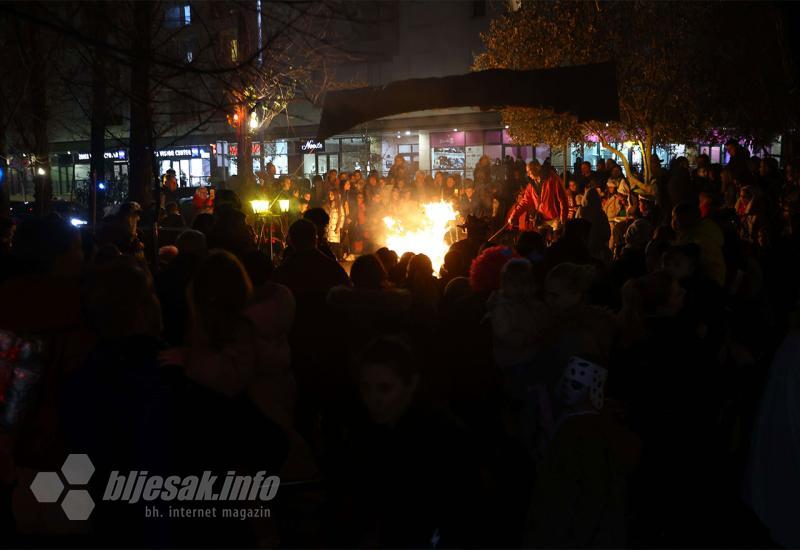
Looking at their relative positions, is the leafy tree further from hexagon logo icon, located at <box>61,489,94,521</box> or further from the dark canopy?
hexagon logo icon, located at <box>61,489,94,521</box>

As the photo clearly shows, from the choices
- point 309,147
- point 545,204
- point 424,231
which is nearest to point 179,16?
point 424,231

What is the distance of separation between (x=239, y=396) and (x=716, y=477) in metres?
4.00

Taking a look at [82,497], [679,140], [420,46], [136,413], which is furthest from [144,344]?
[420,46]

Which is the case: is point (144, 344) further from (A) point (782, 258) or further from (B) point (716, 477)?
(A) point (782, 258)

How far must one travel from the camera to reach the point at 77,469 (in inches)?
136

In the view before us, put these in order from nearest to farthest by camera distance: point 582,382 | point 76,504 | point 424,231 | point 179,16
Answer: point 76,504
point 582,382
point 424,231
point 179,16

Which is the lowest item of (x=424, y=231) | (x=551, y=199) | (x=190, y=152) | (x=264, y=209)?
(x=424, y=231)

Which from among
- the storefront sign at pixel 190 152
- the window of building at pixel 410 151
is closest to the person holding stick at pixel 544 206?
the window of building at pixel 410 151

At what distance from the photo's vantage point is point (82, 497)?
358 cm

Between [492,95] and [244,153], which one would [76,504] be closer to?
[492,95]

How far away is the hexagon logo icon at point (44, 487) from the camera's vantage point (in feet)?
11.5

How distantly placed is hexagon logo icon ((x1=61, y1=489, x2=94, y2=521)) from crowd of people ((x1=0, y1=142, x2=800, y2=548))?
0.06 m

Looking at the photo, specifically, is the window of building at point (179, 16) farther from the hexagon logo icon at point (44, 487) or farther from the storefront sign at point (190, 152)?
the storefront sign at point (190, 152)

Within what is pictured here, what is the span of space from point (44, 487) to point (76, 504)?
0.16m
